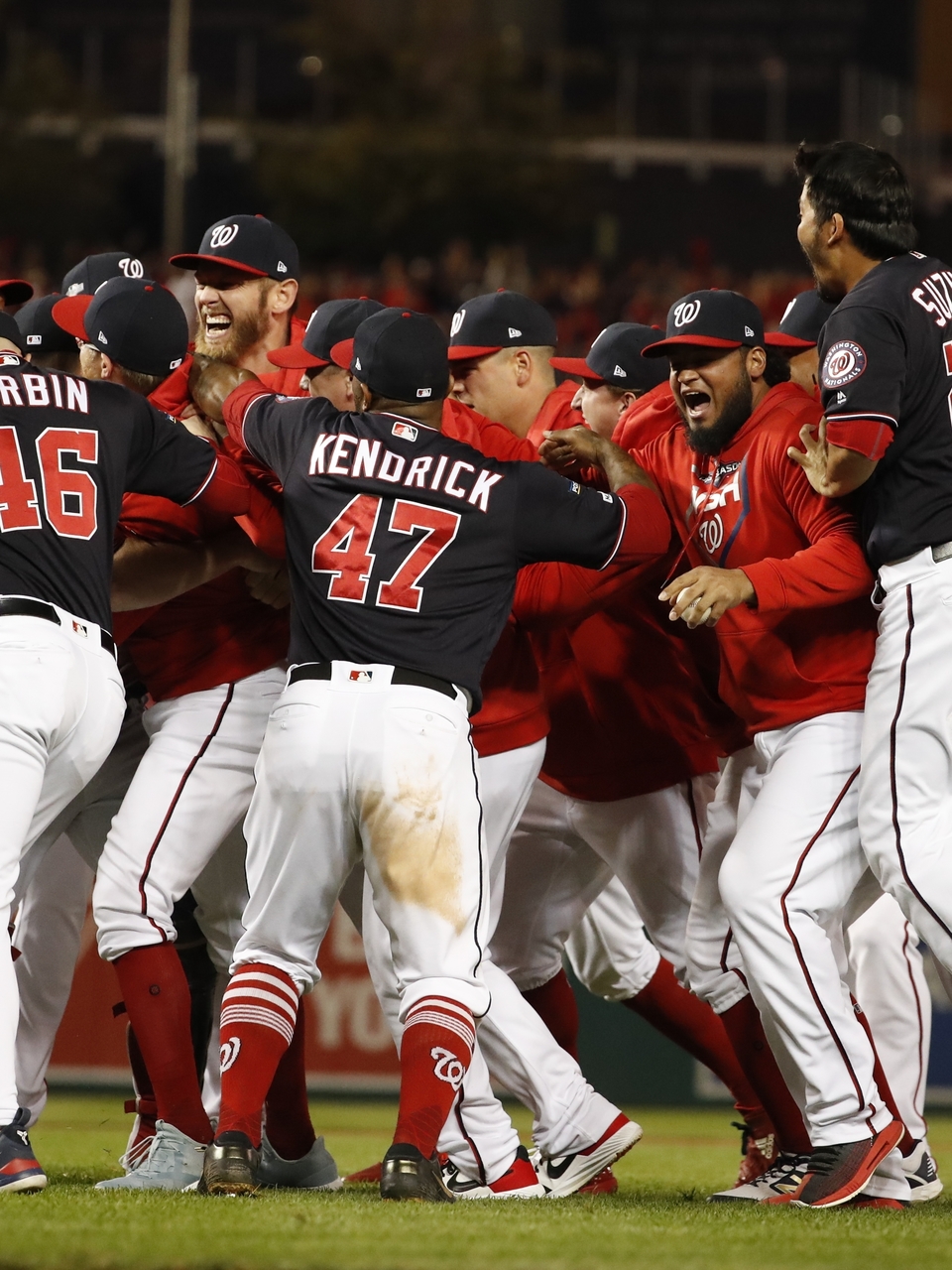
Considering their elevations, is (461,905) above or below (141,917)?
above

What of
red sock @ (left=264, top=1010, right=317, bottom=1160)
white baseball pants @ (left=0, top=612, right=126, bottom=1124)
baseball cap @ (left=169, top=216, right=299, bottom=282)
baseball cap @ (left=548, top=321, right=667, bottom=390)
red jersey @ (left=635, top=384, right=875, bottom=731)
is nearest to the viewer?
white baseball pants @ (left=0, top=612, right=126, bottom=1124)

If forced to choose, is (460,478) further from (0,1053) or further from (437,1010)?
(0,1053)

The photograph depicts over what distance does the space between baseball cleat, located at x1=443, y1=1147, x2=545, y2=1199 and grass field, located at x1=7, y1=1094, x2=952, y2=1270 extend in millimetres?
172

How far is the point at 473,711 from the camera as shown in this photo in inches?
182

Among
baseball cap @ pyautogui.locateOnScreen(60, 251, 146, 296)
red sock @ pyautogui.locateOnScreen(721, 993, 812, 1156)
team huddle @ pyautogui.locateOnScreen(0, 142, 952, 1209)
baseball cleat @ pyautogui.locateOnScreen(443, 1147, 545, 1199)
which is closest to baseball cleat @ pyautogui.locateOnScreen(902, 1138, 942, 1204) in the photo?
team huddle @ pyautogui.locateOnScreen(0, 142, 952, 1209)

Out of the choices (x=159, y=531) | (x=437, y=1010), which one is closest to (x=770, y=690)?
(x=437, y=1010)

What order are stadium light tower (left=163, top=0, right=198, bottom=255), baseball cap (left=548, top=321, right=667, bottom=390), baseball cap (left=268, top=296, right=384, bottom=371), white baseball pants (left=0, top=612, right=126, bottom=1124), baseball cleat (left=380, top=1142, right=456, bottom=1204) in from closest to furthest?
1. baseball cleat (left=380, top=1142, right=456, bottom=1204)
2. white baseball pants (left=0, top=612, right=126, bottom=1124)
3. baseball cap (left=268, top=296, right=384, bottom=371)
4. baseball cap (left=548, top=321, right=667, bottom=390)
5. stadium light tower (left=163, top=0, right=198, bottom=255)

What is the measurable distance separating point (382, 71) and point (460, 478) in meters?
18.9

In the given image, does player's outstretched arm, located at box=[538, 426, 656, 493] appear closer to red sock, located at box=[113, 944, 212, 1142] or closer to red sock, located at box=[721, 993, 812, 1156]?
red sock, located at box=[721, 993, 812, 1156]

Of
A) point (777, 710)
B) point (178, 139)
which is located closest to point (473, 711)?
point (777, 710)

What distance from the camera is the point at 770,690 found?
473 cm

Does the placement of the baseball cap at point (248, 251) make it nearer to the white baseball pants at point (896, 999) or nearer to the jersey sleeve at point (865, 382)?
the jersey sleeve at point (865, 382)

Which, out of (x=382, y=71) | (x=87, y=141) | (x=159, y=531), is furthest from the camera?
(x=382, y=71)

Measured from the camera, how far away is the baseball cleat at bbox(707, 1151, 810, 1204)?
15.7ft
